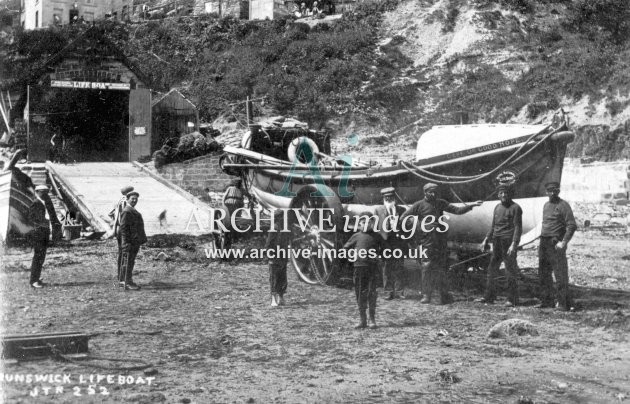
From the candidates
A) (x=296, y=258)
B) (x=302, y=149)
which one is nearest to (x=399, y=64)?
(x=302, y=149)

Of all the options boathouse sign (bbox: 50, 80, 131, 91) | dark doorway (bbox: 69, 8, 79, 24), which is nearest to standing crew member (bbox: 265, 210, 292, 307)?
boathouse sign (bbox: 50, 80, 131, 91)

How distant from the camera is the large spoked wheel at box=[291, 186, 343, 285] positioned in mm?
8789

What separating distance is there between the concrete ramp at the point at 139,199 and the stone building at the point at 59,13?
32.9 m

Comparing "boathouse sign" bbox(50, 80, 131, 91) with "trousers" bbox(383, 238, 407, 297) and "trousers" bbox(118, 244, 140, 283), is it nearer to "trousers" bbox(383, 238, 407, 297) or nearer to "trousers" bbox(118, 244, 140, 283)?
"trousers" bbox(118, 244, 140, 283)

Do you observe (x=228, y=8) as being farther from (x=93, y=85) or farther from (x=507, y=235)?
(x=507, y=235)

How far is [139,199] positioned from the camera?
1556cm

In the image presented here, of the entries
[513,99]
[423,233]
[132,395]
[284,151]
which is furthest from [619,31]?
[132,395]

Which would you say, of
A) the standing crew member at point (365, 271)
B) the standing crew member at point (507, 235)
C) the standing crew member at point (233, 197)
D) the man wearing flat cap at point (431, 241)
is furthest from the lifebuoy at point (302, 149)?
the standing crew member at point (365, 271)

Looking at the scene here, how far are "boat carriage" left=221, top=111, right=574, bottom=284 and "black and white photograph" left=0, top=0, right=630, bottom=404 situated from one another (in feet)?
0.09

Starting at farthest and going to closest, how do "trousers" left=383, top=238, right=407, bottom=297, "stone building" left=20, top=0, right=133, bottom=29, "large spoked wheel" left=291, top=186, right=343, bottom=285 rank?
"stone building" left=20, top=0, right=133, bottom=29 < "large spoked wheel" left=291, top=186, right=343, bottom=285 < "trousers" left=383, top=238, right=407, bottom=297

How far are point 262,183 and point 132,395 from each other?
7276 millimetres

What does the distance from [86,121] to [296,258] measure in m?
18.0

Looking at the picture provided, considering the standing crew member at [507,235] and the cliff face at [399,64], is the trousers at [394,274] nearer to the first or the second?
the standing crew member at [507,235]

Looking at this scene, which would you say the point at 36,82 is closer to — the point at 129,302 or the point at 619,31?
the point at 129,302
